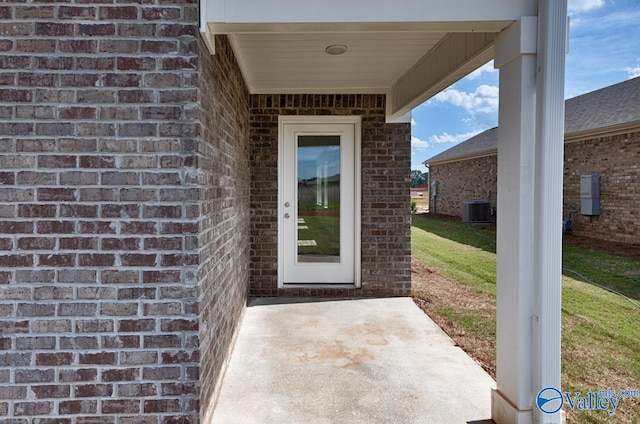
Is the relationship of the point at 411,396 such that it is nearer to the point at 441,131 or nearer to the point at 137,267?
the point at 137,267

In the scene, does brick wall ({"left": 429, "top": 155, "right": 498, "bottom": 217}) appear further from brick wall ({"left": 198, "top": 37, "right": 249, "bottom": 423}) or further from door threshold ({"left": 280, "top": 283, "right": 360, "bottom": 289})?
brick wall ({"left": 198, "top": 37, "right": 249, "bottom": 423})

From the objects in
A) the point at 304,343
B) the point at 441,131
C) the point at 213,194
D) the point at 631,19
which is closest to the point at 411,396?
the point at 304,343

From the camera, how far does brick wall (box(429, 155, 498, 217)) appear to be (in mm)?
14195

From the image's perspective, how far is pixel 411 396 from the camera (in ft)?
8.33

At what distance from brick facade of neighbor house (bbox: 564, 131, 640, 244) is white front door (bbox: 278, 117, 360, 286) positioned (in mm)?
7613

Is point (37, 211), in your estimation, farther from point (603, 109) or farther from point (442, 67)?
point (603, 109)

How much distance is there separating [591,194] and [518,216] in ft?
30.5

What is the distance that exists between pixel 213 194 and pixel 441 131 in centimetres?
3282

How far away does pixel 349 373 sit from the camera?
112 inches

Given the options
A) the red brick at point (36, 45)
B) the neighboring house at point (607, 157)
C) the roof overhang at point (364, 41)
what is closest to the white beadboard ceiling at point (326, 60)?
the roof overhang at point (364, 41)

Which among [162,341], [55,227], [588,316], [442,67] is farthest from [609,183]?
[55,227]

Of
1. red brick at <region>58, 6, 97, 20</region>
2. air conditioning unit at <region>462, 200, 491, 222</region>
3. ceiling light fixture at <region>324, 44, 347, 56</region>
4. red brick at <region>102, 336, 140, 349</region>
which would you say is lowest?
red brick at <region>102, 336, 140, 349</region>

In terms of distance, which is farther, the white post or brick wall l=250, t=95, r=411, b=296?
brick wall l=250, t=95, r=411, b=296

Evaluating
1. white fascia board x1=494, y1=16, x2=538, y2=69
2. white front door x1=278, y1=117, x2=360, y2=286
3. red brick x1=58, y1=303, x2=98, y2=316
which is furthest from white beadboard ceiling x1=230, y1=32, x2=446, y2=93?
red brick x1=58, y1=303, x2=98, y2=316
